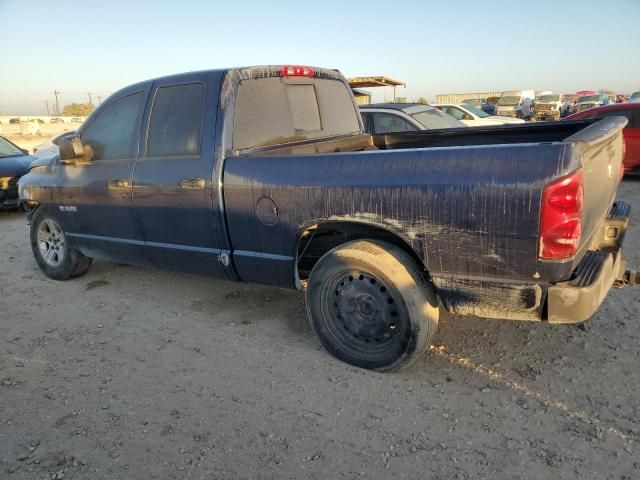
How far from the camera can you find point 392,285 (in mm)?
2900

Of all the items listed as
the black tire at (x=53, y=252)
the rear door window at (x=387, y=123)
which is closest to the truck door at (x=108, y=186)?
the black tire at (x=53, y=252)

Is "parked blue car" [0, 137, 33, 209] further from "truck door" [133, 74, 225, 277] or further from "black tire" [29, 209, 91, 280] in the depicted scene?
"truck door" [133, 74, 225, 277]

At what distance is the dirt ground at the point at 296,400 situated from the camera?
2.38 meters

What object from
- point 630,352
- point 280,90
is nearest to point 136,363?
point 280,90

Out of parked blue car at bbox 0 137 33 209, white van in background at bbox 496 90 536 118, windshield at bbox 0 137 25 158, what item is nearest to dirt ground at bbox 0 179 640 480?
parked blue car at bbox 0 137 33 209

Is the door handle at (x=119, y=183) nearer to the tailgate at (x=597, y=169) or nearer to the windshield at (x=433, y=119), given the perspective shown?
the tailgate at (x=597, y=169)

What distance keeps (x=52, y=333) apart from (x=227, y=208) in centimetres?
192

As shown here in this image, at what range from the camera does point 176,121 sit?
12.6ft

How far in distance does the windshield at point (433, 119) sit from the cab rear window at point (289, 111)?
3.53m

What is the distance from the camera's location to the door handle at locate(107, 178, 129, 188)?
4.11 metres

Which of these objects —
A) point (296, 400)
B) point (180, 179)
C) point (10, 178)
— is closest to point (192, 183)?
point (180, 179)

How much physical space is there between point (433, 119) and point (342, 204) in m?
6.01

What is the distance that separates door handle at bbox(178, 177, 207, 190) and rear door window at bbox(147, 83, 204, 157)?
8.3 inches

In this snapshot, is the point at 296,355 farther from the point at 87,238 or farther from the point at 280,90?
the point at 87,238
